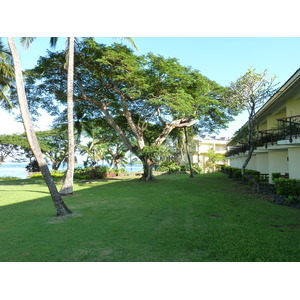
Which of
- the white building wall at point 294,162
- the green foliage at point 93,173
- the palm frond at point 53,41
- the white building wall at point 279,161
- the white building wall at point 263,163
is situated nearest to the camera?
the white building wall at point 294,162

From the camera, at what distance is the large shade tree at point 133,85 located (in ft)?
53.8

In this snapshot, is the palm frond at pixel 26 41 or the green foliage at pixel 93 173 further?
the green foliage at pixel 93 173

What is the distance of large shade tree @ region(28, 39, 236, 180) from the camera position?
53.8 feet

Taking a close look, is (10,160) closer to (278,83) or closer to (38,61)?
(38,61)

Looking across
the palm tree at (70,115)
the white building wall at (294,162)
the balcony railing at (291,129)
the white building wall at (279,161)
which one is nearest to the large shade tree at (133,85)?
the palm tree at (70,115)

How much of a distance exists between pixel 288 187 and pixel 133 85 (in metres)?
12.1

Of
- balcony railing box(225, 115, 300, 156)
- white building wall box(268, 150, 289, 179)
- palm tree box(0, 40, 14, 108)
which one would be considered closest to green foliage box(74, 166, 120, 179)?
palm tree box(0, 40, 14, 108)

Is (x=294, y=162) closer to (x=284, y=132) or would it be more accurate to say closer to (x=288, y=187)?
(x=284, y=132)

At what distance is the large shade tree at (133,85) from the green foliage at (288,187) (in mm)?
8057

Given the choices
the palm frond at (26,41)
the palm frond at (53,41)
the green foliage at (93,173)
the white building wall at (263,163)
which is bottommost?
the green foliage at (93,173)

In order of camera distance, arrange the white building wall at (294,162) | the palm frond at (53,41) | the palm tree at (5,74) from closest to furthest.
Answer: the white building wall at (294,162) < the palm frond at (53,41) < the palm tree at (5,74)

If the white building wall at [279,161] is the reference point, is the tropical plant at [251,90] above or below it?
above

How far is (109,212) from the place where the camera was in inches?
328

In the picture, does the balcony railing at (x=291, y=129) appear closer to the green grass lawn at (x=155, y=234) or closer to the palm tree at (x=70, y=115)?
the green grass lawn at (x=155, y=234)
